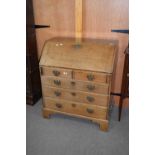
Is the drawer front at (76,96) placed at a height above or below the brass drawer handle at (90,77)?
below

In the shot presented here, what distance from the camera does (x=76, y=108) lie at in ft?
6.85

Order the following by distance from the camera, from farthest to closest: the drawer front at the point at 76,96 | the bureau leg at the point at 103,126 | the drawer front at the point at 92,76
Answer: the bureau leg at the point at 103,126 < the drawer front at the point at 76,96 < the drawer front at the point at 92,76

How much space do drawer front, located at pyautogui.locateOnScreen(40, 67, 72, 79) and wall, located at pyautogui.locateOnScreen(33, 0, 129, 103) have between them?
0.60m

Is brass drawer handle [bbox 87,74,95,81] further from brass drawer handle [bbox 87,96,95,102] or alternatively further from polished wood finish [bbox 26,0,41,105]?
polished wood finish [bbox 26,0,41,105]

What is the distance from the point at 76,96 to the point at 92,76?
332 millimetres

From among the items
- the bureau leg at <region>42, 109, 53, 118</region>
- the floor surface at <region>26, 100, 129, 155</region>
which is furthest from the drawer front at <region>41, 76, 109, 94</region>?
the floor surface at <region>26, 100, 129, 155</region>

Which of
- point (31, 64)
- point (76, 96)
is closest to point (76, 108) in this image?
point (76, 96)

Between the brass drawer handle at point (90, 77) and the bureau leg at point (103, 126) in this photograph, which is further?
the bureau leg at point (103, 126)

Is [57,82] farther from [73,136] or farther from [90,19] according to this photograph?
[90,19]

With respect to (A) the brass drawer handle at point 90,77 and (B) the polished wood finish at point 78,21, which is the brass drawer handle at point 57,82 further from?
(B) the polished wood finish at point 78,21

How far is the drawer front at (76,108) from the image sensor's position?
1986mm

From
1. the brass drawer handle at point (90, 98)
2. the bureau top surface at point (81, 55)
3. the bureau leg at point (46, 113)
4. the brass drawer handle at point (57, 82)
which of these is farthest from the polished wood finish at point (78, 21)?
the bureau leg at point (46, 113)

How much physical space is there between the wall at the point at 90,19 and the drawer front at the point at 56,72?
598mm

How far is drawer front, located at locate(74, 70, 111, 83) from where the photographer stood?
5.90ft
